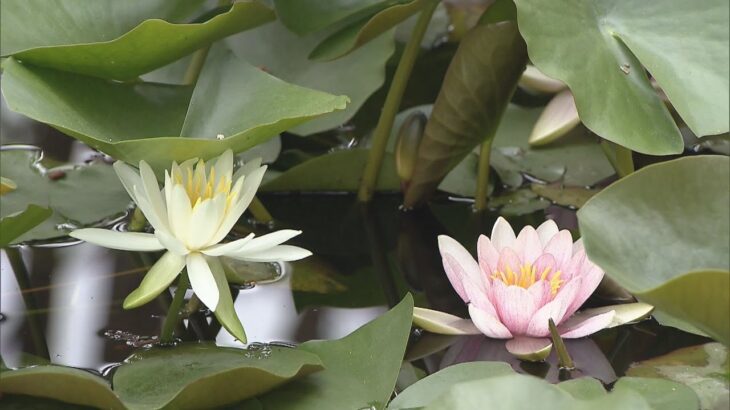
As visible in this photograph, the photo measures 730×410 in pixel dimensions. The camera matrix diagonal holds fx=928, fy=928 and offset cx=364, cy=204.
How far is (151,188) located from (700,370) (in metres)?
0.65

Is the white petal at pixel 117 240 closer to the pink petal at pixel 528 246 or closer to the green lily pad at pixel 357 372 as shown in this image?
the green lily pad at pixel 357 372

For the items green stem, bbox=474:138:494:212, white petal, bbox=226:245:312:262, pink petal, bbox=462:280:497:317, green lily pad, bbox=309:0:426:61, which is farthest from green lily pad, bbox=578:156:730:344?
green stem, bbox=474:138:494:212

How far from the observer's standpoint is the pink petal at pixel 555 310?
1075 mm

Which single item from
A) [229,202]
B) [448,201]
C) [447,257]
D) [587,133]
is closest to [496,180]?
[448,201]

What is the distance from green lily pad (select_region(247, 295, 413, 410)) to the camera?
3.22 ft

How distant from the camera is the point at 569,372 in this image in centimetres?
107

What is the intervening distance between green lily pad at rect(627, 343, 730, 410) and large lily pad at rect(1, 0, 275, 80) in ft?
2.18

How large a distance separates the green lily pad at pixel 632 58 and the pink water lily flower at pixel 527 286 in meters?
0.16

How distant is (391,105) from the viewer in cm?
149

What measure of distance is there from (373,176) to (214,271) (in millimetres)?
557

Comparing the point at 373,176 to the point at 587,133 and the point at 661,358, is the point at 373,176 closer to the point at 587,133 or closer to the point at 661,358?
the point at 587,133

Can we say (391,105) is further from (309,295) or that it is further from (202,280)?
(202,280)

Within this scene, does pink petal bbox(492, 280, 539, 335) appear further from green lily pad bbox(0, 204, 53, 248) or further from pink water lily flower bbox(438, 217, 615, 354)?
green lily pad bbox(0, 204, 53, 248)

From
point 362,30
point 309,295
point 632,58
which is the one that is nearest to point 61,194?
point 309,295
